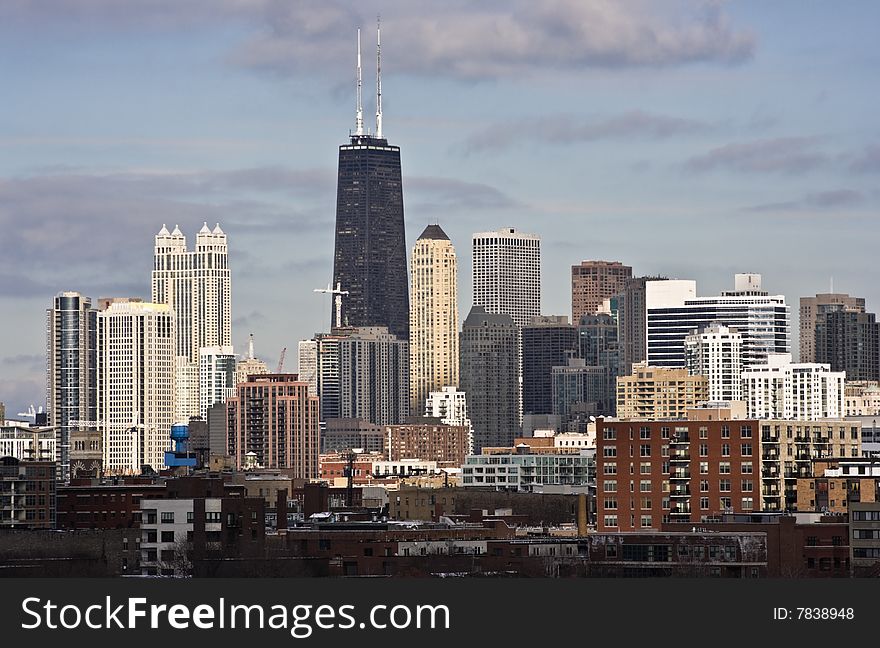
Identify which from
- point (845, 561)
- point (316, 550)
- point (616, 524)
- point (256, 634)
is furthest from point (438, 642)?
point (616, 524)

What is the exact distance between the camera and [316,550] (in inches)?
5103

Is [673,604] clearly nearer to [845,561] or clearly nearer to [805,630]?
[805,630]

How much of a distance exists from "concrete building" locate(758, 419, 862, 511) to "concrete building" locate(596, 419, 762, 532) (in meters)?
0.95

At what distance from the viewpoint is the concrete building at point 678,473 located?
147 meters

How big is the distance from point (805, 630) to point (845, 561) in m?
48.5

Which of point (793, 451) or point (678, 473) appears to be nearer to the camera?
point (678, 473)

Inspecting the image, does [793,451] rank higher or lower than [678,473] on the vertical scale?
higher

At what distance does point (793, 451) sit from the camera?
155 m

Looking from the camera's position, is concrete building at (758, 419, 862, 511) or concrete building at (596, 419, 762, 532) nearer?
concrete building at (596, 419, 762, 532)

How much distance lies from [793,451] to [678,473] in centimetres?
971

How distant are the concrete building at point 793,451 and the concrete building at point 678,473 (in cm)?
95

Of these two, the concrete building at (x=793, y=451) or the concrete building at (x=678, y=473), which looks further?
the concrete building at (x=793, y=451)

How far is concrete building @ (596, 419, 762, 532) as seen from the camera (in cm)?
14738

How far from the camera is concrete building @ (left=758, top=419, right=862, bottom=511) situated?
149500 mm
